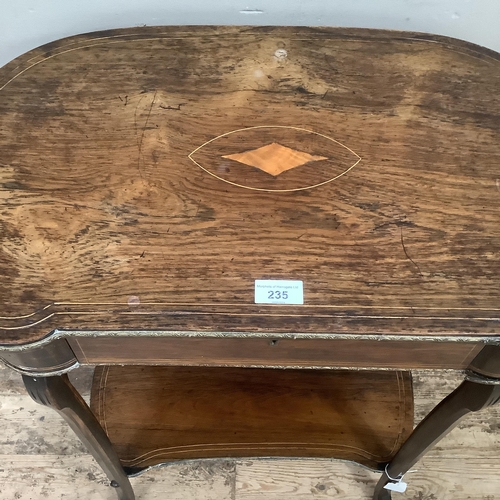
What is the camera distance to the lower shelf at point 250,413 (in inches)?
40.1

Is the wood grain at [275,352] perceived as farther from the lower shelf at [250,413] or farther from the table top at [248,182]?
the lower shelf at [250,413]

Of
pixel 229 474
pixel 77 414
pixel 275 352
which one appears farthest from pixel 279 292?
pixel 229 474

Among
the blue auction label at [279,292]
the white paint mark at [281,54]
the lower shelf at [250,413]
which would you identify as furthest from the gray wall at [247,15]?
the lower shelf at [250,413]

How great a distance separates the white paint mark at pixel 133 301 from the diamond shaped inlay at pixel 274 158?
246 millimetres

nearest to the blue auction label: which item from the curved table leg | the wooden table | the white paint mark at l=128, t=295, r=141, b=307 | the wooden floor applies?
the wooden table

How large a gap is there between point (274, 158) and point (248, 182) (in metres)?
0.06

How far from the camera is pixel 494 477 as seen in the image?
1.18 meters

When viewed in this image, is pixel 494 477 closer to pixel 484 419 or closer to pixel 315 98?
pixel 484 419

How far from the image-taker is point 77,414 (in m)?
0.78

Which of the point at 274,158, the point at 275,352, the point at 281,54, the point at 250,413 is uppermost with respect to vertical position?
the point at 281,54

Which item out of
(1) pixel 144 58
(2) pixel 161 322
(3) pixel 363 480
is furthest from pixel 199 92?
(3) pixel 363 480

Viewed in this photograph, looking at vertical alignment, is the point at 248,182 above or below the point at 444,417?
above

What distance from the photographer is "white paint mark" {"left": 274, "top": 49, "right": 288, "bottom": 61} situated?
81 cm

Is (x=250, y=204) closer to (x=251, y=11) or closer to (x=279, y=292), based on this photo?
(x=279, y=292)
